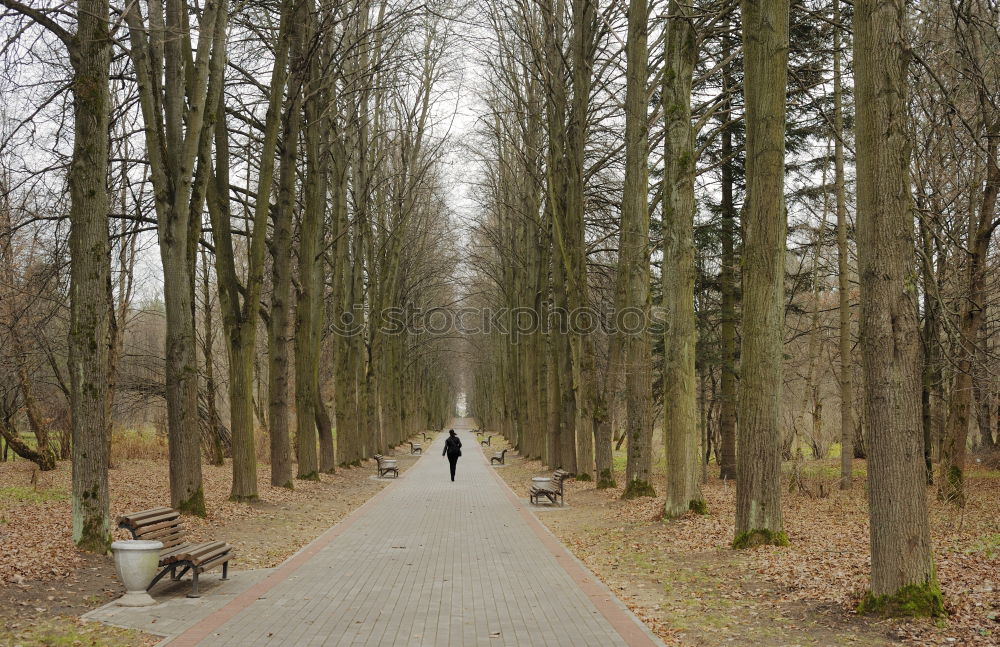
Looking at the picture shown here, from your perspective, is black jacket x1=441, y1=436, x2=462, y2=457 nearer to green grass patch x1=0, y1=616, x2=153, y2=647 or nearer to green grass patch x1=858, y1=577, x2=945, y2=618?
green grass patch x1=0, y1=616, x2=153, y2=647

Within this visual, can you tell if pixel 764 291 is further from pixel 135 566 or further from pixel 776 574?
pixel 135 566

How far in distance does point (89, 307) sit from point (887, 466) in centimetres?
882

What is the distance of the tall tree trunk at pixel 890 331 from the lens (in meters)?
7.11

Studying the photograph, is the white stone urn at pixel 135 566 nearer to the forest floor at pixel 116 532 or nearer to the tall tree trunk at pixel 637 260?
the forest floor at pixel 116 532

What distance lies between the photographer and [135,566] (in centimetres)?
816

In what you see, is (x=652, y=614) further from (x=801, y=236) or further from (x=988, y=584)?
(x=801, y=236)

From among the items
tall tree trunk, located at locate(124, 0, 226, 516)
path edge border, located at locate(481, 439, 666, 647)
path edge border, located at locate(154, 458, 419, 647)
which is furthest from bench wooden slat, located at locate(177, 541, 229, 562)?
A: tall tree trunk, located at locate(124, 0, 226, 516)

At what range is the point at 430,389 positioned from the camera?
262 feet

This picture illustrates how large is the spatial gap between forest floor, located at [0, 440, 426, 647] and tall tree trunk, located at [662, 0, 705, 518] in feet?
20.4

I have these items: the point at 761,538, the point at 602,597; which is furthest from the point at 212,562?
the point at 761,538

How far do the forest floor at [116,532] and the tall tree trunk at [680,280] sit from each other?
621 centimetres

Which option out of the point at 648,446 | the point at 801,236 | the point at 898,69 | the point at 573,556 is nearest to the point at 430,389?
the point at 801,236

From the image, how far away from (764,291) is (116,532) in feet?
30.5

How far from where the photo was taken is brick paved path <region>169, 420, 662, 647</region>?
7.02 meters
